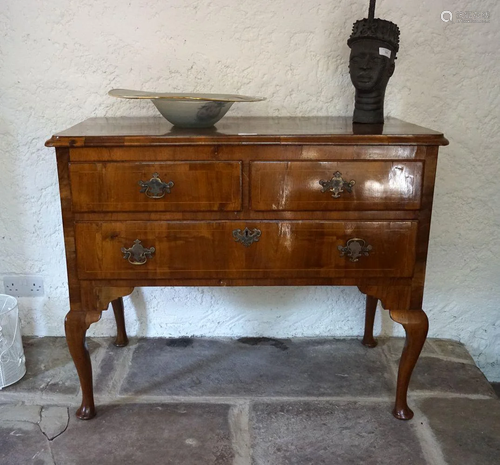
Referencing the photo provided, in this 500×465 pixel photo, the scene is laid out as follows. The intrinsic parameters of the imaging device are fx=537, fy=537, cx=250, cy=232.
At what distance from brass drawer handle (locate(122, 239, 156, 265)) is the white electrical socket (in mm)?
858

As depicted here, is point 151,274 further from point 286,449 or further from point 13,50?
point 13,50

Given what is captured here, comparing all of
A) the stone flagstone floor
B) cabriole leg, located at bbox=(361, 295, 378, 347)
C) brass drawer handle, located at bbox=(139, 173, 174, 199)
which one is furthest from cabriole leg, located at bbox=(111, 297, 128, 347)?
cabriole leg, located at bbox=(361, 295, 378, 347)

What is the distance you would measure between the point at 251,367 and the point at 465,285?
3.26ft

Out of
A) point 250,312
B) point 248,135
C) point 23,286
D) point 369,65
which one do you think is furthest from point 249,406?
point 369,65

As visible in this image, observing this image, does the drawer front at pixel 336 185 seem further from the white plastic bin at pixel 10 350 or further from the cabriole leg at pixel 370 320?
the white plastic bin at pixel 10 350

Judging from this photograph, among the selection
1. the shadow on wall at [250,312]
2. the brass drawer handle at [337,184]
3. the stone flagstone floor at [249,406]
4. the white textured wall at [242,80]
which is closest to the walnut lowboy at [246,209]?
the brass drawer handle at [337,184]

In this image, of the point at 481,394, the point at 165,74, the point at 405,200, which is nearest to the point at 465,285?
the point at 481,394

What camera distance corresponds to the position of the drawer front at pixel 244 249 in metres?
1.63

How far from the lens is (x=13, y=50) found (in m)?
2.05

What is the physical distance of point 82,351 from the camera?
1.75m

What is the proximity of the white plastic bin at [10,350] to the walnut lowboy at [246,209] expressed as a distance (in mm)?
479

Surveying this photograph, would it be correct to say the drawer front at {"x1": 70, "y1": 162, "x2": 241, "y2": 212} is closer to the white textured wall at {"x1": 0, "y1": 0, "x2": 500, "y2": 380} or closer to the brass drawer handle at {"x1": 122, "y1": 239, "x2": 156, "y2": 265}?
the brass drawer handle at {"x1": 122, "y1": 239, "x2": 156, "y2": 265}

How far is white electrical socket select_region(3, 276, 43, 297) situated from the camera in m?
2.30

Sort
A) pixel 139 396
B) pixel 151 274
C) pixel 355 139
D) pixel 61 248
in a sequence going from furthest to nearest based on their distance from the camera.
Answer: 1. pixel 61 248
2. pixel 139 396
3. pixel 151 274
4. pixel 355 139
